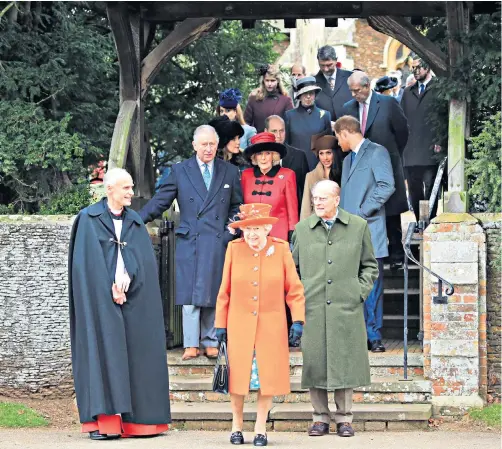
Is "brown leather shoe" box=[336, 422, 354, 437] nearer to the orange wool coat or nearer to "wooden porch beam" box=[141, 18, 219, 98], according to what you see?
the orange wool coat

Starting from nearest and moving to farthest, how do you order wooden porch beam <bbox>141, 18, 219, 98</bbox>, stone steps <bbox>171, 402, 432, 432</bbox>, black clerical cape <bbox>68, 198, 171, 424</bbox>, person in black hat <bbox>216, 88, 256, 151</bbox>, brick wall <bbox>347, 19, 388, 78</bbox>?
1. black clerical cape <bbox>68, 198, 171, 424</bbox>
2. stone steps <bbox>171, 402, 432, 432</bbox>
3. person in black hat <bbox>216, 88, 256, 151</bbox>
4. wooden porch beam <bbox>141, 18, 219, 98</bbox>
5. brick wall <bbox>347, 19, 388, 78</bbox>

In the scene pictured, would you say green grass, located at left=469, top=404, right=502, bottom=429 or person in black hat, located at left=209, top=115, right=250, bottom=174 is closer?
green grass, located at left=469, top=404, right=502, bottom=429

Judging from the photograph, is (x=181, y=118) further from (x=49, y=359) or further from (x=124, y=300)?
(x=124, y=300)

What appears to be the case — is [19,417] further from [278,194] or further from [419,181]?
[419,181]

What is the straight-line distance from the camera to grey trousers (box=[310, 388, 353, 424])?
9742 mm

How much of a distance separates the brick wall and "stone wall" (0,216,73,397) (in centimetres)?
3503

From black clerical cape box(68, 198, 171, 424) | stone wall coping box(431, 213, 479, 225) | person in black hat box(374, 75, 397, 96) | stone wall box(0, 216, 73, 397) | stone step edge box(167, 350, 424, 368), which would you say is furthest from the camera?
person in black hat box(374, 75, 397, 96)

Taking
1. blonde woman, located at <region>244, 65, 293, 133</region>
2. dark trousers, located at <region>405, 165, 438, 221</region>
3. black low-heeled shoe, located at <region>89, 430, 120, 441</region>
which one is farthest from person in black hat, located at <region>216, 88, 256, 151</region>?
black low-heeled shoe, located at <region>89, 430, 120, 441</region>

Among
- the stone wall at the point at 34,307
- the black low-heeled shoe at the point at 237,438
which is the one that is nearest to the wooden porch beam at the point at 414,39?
the stone wall at the point at 34,307

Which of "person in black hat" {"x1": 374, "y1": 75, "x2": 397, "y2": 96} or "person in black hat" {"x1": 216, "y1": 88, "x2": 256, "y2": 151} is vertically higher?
"person in black hat" {"x1": 374, "y1": 75, "x2": 397, "y2": 96}

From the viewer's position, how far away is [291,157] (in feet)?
40.0

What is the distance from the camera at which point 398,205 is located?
1175cm

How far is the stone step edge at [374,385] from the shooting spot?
35.3ft

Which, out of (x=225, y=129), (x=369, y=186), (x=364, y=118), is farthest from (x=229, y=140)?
(x=369, y=186)
